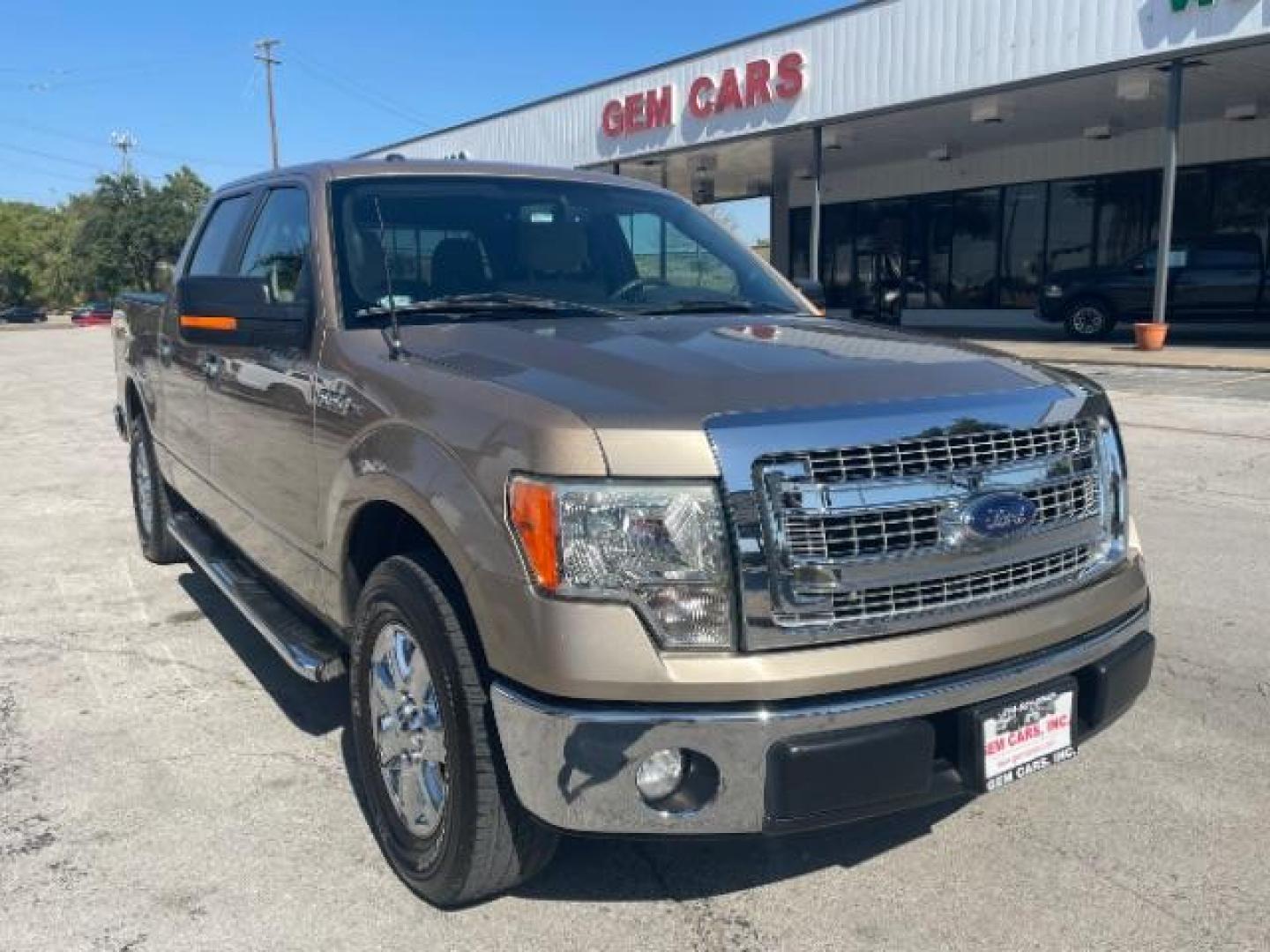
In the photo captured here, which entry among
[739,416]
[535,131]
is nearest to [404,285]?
[739,416]

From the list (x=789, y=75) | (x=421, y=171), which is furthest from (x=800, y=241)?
(x=421, y=171)

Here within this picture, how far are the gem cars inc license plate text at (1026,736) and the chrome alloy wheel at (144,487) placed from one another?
4.58m

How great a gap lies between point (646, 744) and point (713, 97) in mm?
19413

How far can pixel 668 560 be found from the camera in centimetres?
208

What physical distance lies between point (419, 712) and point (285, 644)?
905 mm

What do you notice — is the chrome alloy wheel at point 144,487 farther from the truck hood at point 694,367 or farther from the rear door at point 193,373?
the truck hood at point 694,367

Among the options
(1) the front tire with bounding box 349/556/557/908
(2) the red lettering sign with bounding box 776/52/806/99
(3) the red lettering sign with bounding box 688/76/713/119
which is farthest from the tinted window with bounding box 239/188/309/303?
(3) the red lettering sign with bounding box 688/76/713/119

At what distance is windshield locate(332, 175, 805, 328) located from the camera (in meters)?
3.21

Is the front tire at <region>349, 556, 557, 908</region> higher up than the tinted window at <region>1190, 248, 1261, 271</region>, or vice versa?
the tinted window at <region>1190, 248, 1261, 271</region>

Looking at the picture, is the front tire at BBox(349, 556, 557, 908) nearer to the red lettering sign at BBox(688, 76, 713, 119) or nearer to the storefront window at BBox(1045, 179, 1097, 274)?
the red lettering sign at BBox(688, 76, 713, 119)

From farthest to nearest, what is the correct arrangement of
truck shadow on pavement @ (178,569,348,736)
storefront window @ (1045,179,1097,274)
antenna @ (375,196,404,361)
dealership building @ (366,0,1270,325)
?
storefront window @ (1045,179,1097,274) → dealership building @ (366,0,1270,325) → truck shadow on pavement @ (178,569,348,736) → antenna @ (375,196,404,361)

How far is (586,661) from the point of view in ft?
6.73

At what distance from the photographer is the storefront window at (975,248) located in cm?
2441

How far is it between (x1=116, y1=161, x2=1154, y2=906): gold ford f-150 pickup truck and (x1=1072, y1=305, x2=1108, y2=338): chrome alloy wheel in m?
18.0
